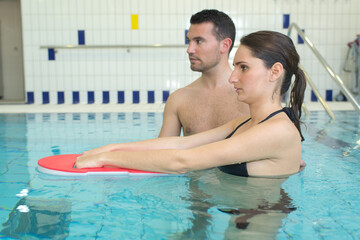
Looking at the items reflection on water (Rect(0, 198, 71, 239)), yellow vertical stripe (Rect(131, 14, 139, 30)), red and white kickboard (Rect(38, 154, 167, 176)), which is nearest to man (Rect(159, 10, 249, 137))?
red and white kickboard (Rect(38, 154, 167, 176))

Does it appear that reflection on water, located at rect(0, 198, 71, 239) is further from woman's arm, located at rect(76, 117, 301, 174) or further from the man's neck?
the man's neck

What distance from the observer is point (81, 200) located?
2.10 meters

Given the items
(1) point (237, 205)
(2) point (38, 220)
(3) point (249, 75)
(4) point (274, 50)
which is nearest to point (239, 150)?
(1) point (237, 205)

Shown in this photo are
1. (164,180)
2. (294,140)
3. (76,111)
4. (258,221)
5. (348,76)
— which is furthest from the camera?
(348,76)

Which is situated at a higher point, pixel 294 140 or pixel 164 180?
pixel 294 140

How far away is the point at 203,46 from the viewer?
2.84 metres

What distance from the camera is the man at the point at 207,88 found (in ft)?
9.34

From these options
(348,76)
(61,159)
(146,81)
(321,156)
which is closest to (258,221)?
(61,159)

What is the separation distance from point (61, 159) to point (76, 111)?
413cm

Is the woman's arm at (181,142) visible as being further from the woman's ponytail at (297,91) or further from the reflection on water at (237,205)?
the woman's ponytail at (297,91)

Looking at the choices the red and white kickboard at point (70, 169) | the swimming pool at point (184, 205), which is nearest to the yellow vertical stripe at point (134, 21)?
the swimming pool at point (184, 205)

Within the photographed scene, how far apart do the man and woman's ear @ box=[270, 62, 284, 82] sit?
2.88 feet

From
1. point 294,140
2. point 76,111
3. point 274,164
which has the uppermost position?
point 294,140

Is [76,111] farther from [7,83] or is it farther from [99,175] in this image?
[99,175]
